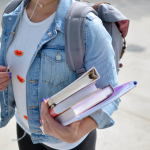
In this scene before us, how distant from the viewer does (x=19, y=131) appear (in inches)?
55.5

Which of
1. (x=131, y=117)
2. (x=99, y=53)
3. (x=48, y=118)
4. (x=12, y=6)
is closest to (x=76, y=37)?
(x=99, y=53)

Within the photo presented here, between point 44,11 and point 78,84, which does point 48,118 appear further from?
point 44,11

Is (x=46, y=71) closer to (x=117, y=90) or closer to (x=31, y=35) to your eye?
(x=31, y=35)

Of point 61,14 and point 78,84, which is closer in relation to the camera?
point 78,84

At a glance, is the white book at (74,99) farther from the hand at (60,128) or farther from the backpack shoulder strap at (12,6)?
the backpack shoulder strap at (12,6)

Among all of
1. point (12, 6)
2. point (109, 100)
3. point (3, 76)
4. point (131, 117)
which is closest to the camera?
point (109, 100)

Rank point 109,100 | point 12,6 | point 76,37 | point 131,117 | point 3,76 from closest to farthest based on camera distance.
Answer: point 109,100
point 76,37
point 3,76
point 12,6
point 131,117

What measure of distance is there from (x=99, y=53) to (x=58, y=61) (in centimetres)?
20

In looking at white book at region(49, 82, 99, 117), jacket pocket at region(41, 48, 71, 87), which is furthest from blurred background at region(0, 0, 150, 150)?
white book at region(49, 82, 99, 117)

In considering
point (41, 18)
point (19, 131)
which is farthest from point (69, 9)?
point (19, 131)

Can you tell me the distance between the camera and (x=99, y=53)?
97cm

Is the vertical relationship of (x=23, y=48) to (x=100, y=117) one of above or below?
above

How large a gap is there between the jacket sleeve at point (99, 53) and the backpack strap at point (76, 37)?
2 cm

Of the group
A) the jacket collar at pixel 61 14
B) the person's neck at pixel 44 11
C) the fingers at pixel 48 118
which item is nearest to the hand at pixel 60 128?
the fingers at pixel 48 118
